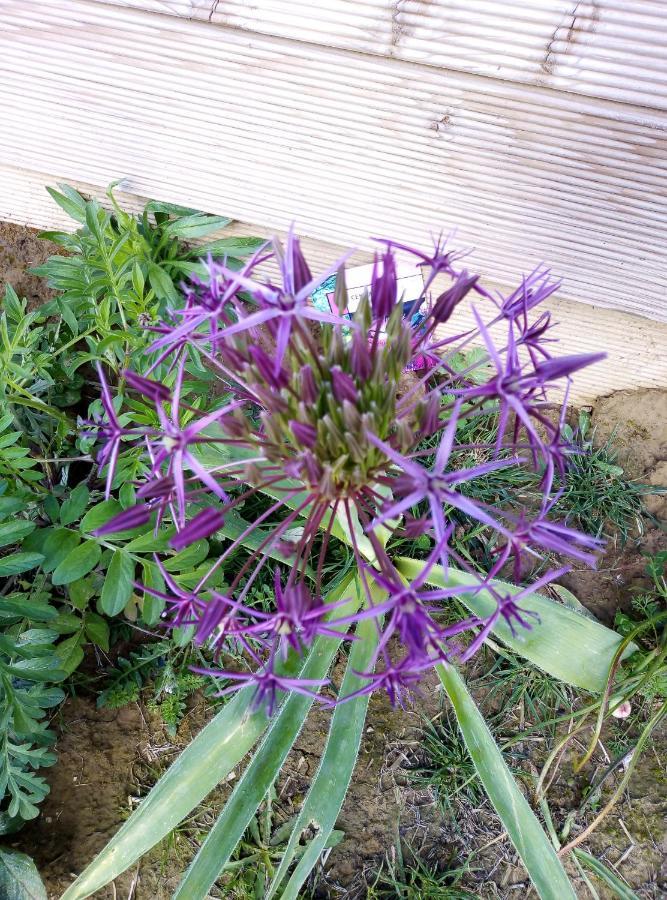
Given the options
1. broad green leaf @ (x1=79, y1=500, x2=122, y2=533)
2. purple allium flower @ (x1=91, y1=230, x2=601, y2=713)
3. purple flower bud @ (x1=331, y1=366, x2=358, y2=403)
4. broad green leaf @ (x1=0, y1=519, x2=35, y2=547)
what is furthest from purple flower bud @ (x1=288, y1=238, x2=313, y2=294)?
broad green leaf @ (x1=0, y1=519, x2=35, y2=547)

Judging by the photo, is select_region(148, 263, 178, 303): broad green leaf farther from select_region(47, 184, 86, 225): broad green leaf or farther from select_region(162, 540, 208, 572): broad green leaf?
select_region(162, 540, 208, 572): broad green leaf

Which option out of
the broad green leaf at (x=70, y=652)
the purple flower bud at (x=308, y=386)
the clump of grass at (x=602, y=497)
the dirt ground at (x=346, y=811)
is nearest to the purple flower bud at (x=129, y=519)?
the purple flower bud at (x=308, y=386)

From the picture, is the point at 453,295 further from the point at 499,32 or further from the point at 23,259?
the point at 23,259

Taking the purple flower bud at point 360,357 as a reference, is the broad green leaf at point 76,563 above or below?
below

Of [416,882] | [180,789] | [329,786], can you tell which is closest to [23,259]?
[180,789]

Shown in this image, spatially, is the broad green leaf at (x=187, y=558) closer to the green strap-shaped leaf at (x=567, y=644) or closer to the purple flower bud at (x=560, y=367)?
the green strap-shaped leaf at (x=567, y=644)

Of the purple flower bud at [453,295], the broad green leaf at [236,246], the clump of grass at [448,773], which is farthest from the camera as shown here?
the broad green leaf at [236,246]
